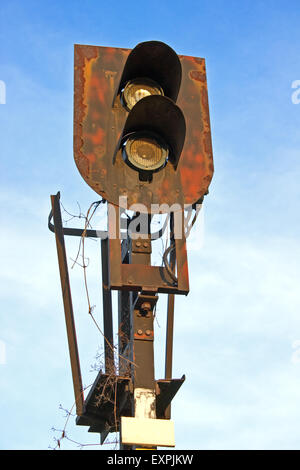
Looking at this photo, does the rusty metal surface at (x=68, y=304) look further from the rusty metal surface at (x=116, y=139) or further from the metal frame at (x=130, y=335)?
the rusty metal surface at (x=116, y=139)

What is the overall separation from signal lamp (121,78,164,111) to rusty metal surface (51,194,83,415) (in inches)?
51.8

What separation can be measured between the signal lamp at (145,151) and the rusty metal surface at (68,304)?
915mm

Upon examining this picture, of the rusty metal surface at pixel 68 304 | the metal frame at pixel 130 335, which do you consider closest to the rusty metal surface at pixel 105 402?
the metal frame at pixel 130 335

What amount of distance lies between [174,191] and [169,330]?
5.29 feet

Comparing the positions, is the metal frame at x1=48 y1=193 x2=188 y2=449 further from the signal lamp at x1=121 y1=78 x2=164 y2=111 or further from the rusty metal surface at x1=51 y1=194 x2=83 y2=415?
the signal lamp at x1=121 y1=78 x2=164 y2=111

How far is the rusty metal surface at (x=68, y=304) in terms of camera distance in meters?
7.27

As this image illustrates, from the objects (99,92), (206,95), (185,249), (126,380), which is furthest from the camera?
(206,95)

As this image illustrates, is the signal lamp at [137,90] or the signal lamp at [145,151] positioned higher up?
the signal lamp at [137,90]

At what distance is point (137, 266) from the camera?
721 cm

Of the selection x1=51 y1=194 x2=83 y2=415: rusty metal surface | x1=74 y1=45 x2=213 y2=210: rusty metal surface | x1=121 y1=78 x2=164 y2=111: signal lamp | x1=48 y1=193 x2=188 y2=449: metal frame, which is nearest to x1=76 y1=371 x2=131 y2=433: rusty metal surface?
x1=48 y1=193 x2=188 y2=449: metal frame

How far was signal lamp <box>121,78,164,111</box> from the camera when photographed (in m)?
7.96
